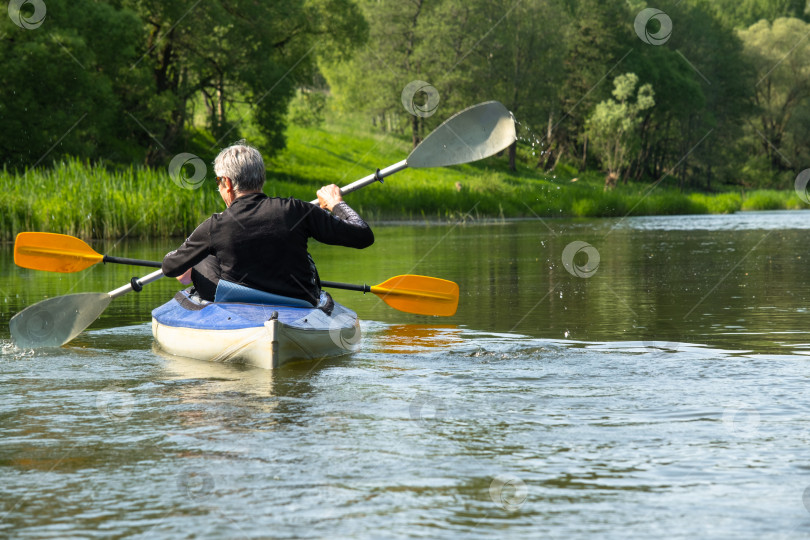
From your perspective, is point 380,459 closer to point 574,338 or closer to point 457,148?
point 574,338

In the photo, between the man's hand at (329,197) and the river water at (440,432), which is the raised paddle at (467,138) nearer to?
the man's hand at (329,197)

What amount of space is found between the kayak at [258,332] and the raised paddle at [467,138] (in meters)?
1.61

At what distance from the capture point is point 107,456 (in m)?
3.94

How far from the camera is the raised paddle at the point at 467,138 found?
7738 mm

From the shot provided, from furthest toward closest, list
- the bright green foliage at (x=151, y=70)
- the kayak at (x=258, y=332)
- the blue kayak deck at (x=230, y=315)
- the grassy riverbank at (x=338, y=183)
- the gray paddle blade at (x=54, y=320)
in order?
the bright green foliage at (x=151, y=70), the grassy riverbank at (x=338, y=183), the gray paddle blade at (x=54, y=320), the blue kayak deck at (x=230, y=315), the kayak at (x=258, y=332)

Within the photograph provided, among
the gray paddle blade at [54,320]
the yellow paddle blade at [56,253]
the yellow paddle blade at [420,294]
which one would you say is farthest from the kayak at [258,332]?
the yellow paddle blade at [56,253]

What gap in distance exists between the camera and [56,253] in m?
8.10

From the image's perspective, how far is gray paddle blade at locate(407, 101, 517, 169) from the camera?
7.75m

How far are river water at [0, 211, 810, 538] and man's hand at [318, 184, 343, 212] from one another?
1055 millimetres

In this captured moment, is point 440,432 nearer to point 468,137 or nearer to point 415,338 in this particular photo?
point 415,338

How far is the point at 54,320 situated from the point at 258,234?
7.19ft

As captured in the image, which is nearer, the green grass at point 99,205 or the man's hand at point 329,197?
the man's hand at point 329,197

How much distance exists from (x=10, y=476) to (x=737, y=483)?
2652 millimetres

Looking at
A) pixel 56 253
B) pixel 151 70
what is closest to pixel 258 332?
pixel 56 253
